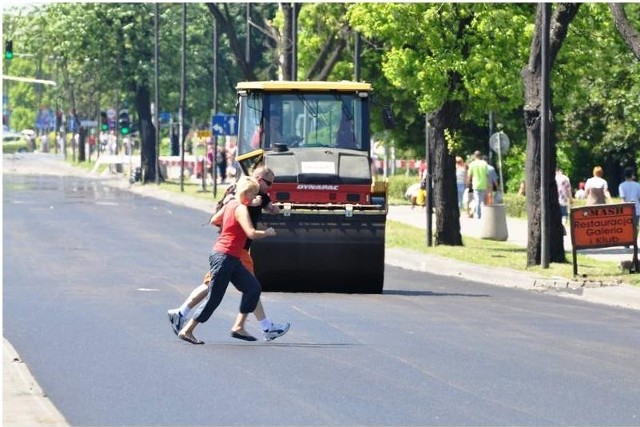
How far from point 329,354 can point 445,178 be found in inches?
859

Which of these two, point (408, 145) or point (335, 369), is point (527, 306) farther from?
point (408, 145)

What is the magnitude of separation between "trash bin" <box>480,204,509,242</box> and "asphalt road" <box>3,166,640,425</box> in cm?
938

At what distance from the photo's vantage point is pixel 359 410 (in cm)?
1294

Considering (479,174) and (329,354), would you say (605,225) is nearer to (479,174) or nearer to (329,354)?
(329,354)

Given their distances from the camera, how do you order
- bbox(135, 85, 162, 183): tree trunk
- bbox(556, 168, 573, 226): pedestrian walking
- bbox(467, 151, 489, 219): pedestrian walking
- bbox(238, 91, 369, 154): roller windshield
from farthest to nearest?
bbox(135, 85, 162, 183): tree trunk
bbox(467, 151, 489, 219): pedestrian walking
bbox(556, 168, 573, 226): pedestrian walking
bbox(238, 91, 369, 154): roller windshield

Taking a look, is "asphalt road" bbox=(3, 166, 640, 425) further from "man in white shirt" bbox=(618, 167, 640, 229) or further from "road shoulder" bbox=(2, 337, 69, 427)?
"man in white shirt" bbox=(618, 167, 640, 229)

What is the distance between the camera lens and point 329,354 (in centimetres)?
1697

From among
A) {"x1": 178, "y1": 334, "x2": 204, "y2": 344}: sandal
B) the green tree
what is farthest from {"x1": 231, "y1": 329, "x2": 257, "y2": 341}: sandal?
the green tree

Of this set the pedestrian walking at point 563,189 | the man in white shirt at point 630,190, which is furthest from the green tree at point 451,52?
the pedestrian walking at point 563,189

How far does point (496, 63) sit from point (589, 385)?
71.7 ft

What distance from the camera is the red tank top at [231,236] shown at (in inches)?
698

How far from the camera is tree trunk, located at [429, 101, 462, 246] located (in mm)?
37625

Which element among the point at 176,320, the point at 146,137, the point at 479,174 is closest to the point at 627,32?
the point at 176,320

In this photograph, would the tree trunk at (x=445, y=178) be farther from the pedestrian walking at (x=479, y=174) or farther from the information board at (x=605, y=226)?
the information board at (x=605, y=226)
